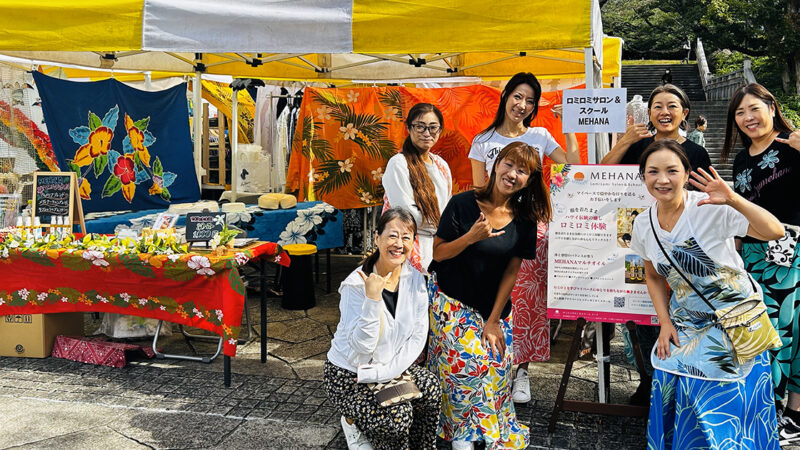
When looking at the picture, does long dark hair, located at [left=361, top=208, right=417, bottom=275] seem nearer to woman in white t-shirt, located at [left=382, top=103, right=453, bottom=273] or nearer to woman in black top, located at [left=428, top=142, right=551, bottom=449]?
woman in black top, located at [left=428, top=142, right=551, bottom=449]

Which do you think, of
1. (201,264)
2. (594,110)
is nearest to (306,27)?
(201,264)

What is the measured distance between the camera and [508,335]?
10.3 ft

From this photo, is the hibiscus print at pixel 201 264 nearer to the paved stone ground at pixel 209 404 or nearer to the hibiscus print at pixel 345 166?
the paved stone ground at pixel 209 404

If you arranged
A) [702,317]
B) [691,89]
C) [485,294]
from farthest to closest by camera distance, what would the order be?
[691,89]
[485,294]
[702,317]

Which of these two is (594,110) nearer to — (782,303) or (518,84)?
(518,84)

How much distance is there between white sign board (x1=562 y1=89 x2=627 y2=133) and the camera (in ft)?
11.1

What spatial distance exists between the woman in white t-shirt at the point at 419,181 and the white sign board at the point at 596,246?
0.85 meters

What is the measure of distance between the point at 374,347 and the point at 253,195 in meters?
4.63

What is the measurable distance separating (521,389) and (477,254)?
1.17 metres

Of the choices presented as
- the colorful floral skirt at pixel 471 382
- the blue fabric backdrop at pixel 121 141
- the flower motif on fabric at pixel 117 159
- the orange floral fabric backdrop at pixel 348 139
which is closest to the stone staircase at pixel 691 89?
the orange floral fabric backdrop at pixel 348 139

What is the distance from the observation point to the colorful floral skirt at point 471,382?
3016mm

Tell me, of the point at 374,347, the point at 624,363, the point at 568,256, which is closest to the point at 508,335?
the point at 568,256

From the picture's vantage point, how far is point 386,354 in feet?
9.51

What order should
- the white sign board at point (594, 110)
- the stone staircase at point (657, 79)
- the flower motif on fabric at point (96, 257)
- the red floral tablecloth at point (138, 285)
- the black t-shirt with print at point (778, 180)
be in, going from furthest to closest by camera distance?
the stone staircase at point (657, 79)
the flower motif on fabric at point (96, 257)
the red floral tablecloth at point (138, 285)
the white sign board at point (594, 110)
the black t-shirt with print at point (778, 180)
